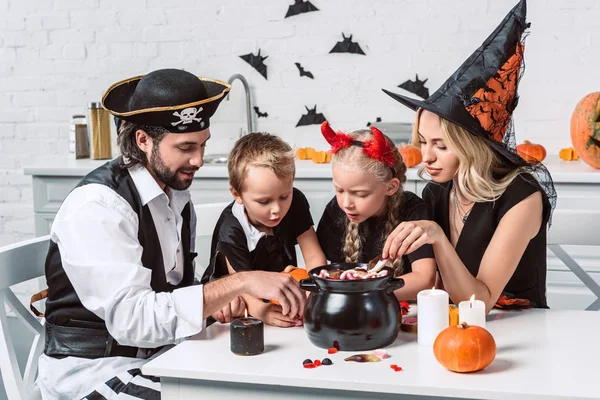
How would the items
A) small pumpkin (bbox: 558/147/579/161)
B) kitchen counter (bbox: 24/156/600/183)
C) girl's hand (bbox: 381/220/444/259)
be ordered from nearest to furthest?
girl's hand (bbox: 381/220/444/259), kitchen counter (bbox: 24/156/600/183), small pumpkin (bbox: 558/147/579/161)

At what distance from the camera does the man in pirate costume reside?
1.84 meters

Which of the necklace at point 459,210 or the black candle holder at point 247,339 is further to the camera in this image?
the necklace at point 459,210

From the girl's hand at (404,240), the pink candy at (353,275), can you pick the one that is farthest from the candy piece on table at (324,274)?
the girl's hand at (404,240)

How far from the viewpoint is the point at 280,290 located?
178 cm

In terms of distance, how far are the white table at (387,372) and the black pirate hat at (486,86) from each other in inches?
20.1

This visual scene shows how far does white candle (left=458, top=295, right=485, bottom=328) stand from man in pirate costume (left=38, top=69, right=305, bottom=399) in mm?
346

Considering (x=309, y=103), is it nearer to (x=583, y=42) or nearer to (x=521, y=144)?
(x=521, y=144)

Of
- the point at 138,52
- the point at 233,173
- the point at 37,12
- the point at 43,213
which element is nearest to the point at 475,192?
the point at 233,173

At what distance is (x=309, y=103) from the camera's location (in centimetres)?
446

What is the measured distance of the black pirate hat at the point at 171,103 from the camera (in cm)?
205

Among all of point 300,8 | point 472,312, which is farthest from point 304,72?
point 472,312

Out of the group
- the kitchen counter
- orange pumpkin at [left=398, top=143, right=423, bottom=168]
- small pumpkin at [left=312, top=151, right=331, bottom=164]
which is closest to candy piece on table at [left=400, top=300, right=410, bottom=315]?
the kitchen counter

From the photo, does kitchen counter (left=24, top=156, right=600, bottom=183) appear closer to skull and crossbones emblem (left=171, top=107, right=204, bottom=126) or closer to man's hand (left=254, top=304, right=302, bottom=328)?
skull and crossbones emblem (left=171, top=107, right=204, bottom=126)

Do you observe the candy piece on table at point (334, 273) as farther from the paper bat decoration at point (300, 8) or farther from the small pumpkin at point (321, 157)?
the paper bat decoration at point (300, 8)
